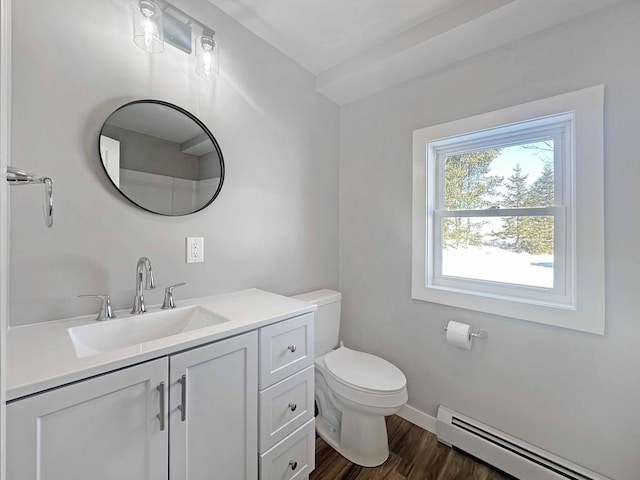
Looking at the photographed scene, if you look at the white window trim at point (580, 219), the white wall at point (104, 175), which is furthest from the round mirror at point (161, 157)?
the white window trim at point (580, 219)

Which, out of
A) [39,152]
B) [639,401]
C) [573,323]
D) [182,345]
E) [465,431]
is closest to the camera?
[182,345]

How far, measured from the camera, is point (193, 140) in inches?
54.7

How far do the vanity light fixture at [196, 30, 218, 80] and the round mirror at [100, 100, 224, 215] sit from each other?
0.81 feet

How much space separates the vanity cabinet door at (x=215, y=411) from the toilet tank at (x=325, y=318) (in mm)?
772

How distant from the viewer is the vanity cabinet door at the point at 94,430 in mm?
632

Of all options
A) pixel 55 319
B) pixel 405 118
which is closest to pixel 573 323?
pixel 405 118

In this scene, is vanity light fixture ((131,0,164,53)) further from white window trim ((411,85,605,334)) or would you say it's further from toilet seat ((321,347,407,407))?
toilet seat ((321,347,407,407))

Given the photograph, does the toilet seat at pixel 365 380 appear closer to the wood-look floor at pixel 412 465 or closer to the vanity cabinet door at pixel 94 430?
the wood-look floor at pixel 412 465

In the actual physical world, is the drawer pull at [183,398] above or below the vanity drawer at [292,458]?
above

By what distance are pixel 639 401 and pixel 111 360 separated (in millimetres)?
2027

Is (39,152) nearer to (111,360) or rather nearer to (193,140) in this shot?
(193,140)

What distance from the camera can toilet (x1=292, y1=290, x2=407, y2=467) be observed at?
145 cm

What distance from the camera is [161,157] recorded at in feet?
4.29

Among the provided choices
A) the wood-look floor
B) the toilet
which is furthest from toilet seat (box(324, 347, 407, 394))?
the wood-look floor
